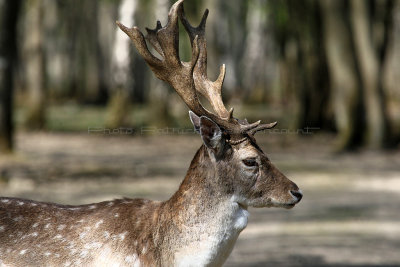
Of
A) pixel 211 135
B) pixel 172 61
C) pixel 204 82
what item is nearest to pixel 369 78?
pixel 204 82

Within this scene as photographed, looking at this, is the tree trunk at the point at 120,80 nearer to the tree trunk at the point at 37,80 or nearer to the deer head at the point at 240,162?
the tree trunk at the point at 37,80

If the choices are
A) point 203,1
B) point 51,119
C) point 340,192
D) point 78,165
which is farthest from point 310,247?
point 51,119

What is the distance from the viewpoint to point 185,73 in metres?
5.89

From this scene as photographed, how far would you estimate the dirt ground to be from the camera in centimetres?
941

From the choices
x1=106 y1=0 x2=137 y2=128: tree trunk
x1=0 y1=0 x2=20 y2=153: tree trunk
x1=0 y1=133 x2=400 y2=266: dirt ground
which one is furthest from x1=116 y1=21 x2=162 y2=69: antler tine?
x1=106 y1=0 x2=137 y2=128: tree trunk

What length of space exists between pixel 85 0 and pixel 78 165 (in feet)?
98.2

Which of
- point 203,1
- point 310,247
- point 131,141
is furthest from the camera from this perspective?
point 203,1

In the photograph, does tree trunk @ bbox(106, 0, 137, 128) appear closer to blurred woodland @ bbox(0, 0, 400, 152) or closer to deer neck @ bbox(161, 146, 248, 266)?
blurred woodland @ bbox(0, 0, 400, 152)

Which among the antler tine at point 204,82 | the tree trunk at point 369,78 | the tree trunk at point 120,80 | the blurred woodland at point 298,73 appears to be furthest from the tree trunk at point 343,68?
the antler tine at point 204,82

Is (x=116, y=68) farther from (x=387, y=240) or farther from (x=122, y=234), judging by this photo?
(x=122, y=234)

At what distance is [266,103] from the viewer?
143ft

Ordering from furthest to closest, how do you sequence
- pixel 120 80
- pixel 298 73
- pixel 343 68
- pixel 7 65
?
pixel 298 73 → pixel 120 80 → pixel 343 68 → pixel 7 65

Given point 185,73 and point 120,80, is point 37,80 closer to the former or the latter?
point 120,80

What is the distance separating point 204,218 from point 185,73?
3.90 ft
